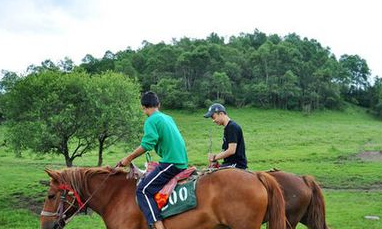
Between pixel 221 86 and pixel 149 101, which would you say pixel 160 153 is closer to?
pixel 149 101

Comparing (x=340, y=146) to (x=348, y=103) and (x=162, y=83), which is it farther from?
(x=348, y=103)

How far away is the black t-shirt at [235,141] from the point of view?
302 inches

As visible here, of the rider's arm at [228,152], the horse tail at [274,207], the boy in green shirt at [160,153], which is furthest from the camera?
the rider's arm at [228,152]

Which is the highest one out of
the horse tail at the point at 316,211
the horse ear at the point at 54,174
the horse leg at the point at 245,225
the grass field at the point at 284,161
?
the horse ear at the point at 54,174

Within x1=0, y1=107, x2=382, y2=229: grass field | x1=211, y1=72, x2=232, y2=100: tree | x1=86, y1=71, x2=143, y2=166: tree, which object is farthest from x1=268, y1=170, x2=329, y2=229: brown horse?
x1=211, y1=72, x2=232, y2=100: tree

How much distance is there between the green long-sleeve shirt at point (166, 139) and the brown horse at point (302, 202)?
265 cm

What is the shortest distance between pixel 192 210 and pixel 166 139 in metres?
1.14

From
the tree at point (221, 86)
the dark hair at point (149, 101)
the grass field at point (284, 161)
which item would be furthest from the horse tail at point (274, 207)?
the tree at point (221, 86)

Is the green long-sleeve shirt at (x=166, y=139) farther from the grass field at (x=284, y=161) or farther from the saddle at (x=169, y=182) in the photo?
the grass field at (x=284, y=161)

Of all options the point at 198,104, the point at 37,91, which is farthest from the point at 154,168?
the point at 198,104

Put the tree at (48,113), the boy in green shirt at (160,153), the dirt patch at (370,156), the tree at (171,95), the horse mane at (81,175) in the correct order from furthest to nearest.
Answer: the tree at (171,95) → the dirt patch at (370,156) → the tree at (48,113) → the horse mane at (81,175) → the boy in green shirt at (160,153)

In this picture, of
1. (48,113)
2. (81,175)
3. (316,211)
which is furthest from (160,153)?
(48,113)

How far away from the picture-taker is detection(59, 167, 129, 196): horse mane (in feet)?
22.3

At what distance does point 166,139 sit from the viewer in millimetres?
6430
